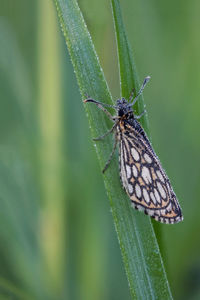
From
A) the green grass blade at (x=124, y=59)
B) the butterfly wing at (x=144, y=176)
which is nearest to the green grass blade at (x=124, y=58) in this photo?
the green grass blade at (x=124, y=59)

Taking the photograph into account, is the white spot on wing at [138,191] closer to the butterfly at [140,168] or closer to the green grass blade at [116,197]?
the butterfly at [140,168]

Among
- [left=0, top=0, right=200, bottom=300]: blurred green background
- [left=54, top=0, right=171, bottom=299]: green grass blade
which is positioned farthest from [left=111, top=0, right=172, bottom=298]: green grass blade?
[left=0, top=0, right=200, bottom=300]: blurred green background

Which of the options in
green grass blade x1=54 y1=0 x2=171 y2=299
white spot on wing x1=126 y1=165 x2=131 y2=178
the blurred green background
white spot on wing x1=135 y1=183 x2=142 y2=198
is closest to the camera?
green grass blade x1=54 y1=0 x2=171 y2=299

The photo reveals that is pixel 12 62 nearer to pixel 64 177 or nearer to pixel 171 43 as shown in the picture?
pixel 64 177

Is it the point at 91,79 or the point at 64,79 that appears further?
the point at 64,79

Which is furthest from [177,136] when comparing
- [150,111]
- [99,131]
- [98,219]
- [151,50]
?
[99,131]

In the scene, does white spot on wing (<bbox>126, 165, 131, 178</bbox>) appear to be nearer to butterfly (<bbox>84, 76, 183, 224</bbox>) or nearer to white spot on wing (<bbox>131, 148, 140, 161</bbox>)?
butterfly (<bbox>84, 76, 183, 224</bbox>)
